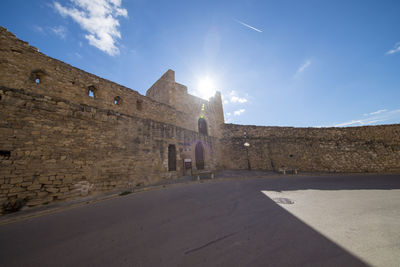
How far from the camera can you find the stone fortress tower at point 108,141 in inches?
194

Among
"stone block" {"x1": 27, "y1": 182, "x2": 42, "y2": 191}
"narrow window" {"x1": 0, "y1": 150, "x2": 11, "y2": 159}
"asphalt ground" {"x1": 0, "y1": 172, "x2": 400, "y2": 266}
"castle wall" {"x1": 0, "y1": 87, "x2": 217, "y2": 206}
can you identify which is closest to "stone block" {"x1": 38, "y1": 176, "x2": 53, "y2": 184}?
"castle wall" {"x1": 0, "y1": 87, "x2": 217, "y2": 206}

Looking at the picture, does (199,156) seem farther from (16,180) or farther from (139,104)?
(16,180)

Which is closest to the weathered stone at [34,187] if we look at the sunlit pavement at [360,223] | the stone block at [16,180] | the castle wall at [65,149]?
the castle wall at [65,149]

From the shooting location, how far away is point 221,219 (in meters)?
2.98

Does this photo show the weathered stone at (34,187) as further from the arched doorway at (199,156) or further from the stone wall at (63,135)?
the arched doorway at (199,156)

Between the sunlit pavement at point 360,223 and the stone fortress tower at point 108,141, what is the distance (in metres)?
7.35

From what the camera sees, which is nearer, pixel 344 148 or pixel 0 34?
pixel 0 34

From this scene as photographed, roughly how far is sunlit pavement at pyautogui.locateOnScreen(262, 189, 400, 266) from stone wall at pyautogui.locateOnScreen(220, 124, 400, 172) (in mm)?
9692

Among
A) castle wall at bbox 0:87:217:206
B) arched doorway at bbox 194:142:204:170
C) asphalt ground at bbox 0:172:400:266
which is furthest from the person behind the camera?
arched doorway at bbox 194:142:204:170

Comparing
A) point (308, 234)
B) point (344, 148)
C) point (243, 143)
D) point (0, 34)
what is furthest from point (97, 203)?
point (344, 148)

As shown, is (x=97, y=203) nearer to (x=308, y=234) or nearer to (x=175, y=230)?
(x=175, y=230)

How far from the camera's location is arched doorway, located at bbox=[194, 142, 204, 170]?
41.7ft

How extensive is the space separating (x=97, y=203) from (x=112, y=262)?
12.7 feet

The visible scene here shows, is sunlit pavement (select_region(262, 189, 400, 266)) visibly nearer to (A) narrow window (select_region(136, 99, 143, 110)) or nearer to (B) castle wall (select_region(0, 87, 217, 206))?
(B) castle wall (select_region(0, 87, 217, 206))
